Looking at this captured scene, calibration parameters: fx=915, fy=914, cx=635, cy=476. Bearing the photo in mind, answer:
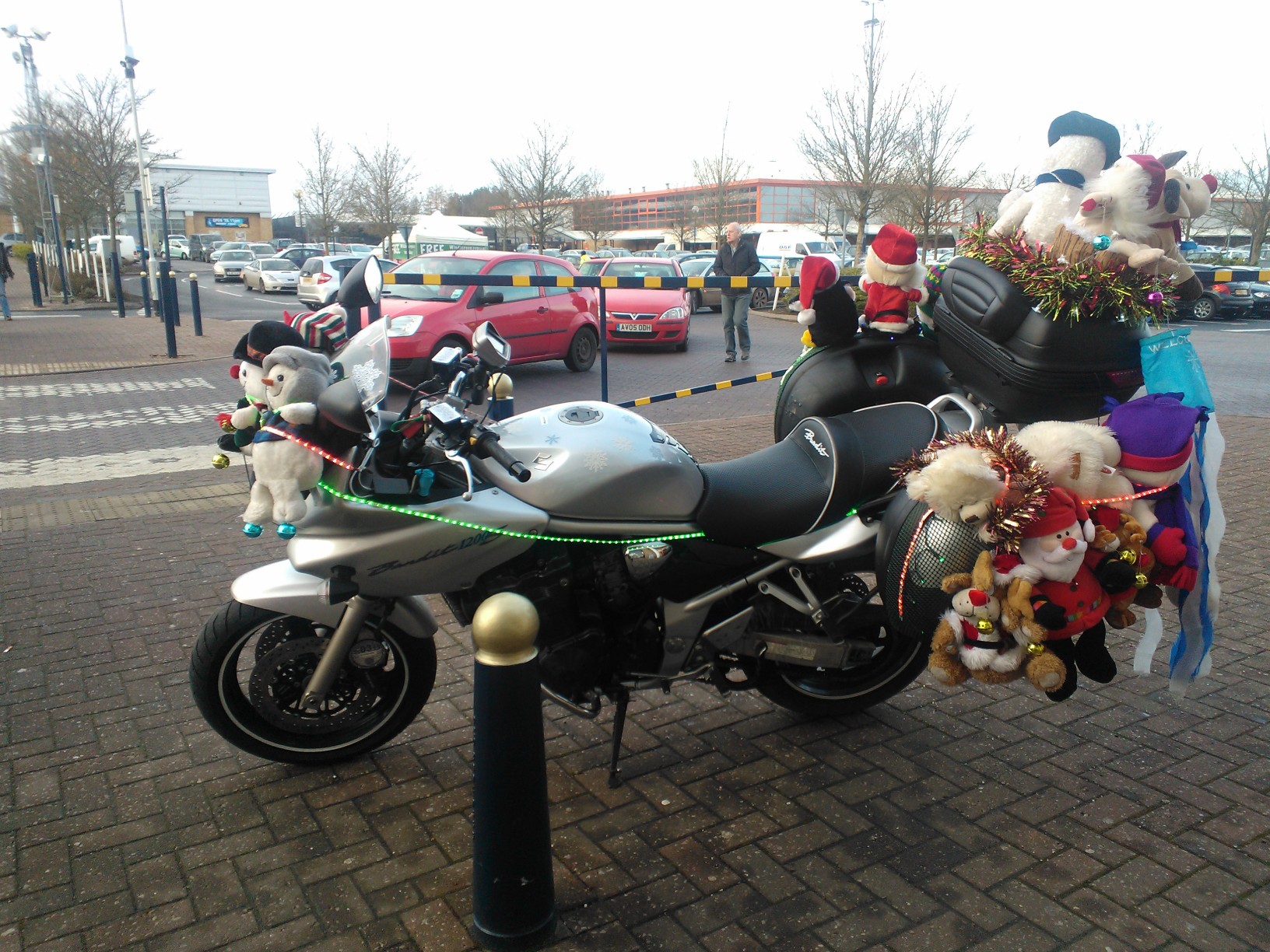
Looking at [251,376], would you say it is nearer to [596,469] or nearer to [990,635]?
[596,469]

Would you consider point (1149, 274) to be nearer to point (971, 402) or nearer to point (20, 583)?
point (971, 402)

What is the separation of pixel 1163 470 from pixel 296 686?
2.62 metres

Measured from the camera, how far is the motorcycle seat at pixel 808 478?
2758 mm

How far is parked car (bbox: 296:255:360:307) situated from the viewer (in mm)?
3092

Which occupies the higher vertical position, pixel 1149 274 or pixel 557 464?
pixel 1149 274

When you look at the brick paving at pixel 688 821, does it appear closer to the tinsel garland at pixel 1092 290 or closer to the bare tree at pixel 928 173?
the tinsel garland at pixel 1092 290

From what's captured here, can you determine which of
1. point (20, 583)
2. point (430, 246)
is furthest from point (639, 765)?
point (430, 246)

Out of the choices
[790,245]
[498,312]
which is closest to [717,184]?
[790,245]

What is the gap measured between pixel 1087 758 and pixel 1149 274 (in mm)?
1743

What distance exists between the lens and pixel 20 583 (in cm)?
475

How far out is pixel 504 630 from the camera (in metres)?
2.10

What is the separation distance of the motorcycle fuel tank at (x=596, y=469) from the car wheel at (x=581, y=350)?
1056 centimetres

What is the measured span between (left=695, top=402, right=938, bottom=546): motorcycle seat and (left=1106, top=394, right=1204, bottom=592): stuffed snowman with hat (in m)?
0.66

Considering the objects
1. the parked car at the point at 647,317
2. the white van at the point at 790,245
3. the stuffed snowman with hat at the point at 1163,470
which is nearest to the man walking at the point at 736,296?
the parked car at the point at 647,317
